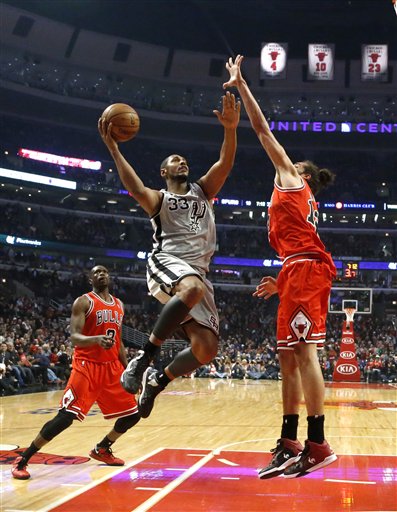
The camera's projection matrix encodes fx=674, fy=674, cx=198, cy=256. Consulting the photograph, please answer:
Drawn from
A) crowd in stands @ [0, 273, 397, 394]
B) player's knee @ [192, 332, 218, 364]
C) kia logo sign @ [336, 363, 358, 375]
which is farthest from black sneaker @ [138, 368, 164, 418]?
kia logo sign @ [336, 363, 358, 375]

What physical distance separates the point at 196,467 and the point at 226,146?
14.4ft

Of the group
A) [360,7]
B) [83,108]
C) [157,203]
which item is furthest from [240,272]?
[157,203]

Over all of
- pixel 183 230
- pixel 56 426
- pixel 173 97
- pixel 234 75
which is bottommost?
pixel 56 426

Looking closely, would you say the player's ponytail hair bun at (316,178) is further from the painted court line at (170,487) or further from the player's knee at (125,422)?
the player's knee at (125,422)

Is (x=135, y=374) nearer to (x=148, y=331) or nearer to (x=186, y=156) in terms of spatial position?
(x=148, y=331)

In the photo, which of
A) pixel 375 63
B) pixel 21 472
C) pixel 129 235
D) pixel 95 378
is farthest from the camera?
pixel 129 235

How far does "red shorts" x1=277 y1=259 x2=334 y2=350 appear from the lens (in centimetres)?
435

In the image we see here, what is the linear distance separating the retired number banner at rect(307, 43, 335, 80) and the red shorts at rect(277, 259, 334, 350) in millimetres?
32141

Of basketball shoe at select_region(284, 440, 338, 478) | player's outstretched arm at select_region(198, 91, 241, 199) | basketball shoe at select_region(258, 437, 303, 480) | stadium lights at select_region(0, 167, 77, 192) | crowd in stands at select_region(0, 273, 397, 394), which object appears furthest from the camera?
stadium lights at select_region(0, 167, 77, 192)

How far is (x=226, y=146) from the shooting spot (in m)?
5.08

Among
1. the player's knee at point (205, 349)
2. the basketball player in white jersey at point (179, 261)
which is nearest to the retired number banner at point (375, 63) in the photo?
the basketball player in white jersey at point (179, 261)

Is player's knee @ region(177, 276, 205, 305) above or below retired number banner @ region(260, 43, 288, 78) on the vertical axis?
below

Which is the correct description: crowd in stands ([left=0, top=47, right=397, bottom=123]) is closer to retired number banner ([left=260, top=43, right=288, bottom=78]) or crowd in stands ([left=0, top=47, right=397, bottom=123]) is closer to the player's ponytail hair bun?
retired number banner ([left=260, top=43, right=288, bottom=78])

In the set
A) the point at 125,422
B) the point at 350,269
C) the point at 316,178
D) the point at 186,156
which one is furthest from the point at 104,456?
the point at 186,156
